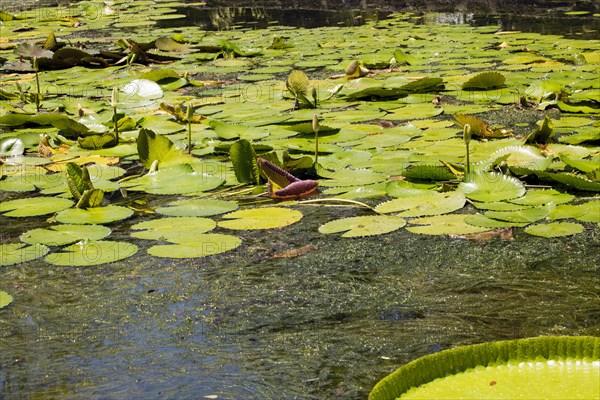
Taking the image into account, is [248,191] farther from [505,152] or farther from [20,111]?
[20,111]

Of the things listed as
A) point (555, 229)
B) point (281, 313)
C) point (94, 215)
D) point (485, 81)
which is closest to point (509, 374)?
point (281, 313)

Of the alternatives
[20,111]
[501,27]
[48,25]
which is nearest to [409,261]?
[20,111]

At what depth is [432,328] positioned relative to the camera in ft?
4.90

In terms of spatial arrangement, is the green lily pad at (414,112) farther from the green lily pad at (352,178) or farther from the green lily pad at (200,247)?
the green lily pad at (200,247)

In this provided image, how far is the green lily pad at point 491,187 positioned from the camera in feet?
7.15

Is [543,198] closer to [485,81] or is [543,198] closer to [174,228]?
[174,228]

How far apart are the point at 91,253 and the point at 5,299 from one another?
0.89 feet

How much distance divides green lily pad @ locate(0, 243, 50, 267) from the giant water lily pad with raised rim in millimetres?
1039

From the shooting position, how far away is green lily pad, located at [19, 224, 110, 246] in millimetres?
2006

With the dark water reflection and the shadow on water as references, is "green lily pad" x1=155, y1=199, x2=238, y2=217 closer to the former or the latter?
the shadow on water

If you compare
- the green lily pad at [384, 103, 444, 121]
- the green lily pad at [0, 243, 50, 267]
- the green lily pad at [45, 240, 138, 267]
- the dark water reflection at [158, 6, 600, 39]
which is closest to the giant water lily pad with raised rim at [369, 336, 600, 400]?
the green lily pad at [45, 240, 138, 267]

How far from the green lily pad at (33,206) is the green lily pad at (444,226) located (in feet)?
3.01

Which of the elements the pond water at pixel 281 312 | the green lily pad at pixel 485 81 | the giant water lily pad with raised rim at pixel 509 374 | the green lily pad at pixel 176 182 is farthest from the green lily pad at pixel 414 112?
the giant water lily pad with raised rim at pixel 509 374

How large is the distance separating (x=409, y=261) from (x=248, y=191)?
0.71 metres
